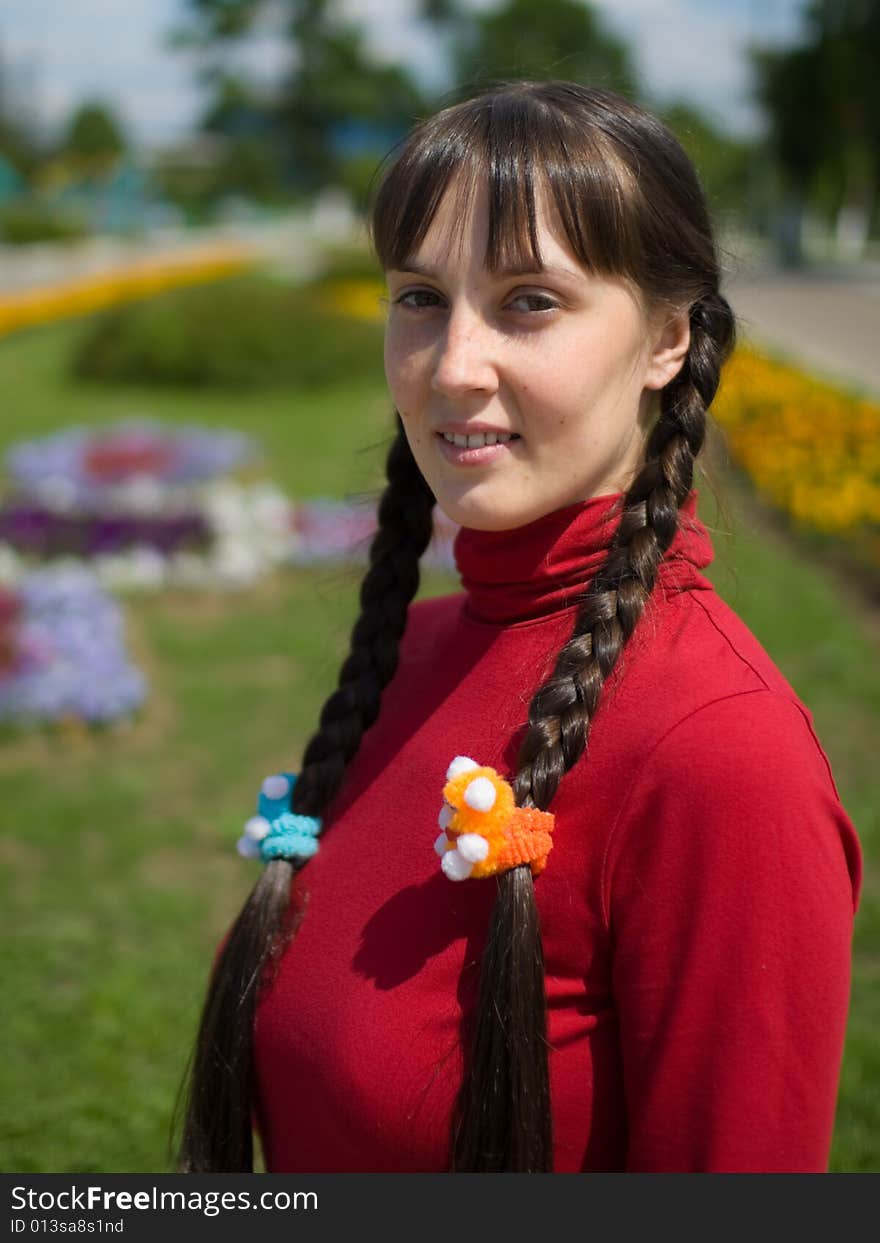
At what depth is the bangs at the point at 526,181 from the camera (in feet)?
3.85

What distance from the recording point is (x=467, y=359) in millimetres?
1191

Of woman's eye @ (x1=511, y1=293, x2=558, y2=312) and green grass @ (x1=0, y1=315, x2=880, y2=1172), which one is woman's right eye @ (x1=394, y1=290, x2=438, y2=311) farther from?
green grass @ (x1=0, y1=315, x2=880, y2=1172)

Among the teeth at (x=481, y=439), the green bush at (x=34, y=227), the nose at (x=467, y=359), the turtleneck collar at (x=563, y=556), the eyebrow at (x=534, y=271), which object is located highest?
the green bush at (x=34, y=227)

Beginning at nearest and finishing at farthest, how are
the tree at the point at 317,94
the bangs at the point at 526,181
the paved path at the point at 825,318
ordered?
1. the bangs at the point at 526,181
2. the paved path at the point at 825,318
3. the tree at the point at 317,94

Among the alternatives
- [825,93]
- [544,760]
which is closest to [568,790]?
[544,760]

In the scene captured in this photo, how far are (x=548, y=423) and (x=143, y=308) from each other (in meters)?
14.2

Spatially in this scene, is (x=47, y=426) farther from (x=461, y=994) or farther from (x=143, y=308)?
(x=461, y=994)

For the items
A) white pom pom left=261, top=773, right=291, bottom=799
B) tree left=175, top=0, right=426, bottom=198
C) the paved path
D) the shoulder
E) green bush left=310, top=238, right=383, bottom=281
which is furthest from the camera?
tree left=175, top=0, right=426, bottom=198

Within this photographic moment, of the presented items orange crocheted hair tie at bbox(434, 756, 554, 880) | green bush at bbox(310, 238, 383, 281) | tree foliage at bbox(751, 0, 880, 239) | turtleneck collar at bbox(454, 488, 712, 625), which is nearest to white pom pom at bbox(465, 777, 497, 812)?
orange crocheted hair tie at bbox(434, 756, 554, 880)

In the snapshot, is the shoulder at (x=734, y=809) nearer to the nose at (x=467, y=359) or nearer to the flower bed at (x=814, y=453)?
the nose at (x=467, y=359)

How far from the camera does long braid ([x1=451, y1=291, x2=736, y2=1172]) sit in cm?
116

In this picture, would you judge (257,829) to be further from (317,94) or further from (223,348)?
(317,94)

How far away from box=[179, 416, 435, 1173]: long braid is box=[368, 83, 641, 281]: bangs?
448mm

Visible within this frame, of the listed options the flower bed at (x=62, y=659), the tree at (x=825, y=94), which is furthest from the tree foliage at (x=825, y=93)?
the flower bed at (x=62, y=659)
